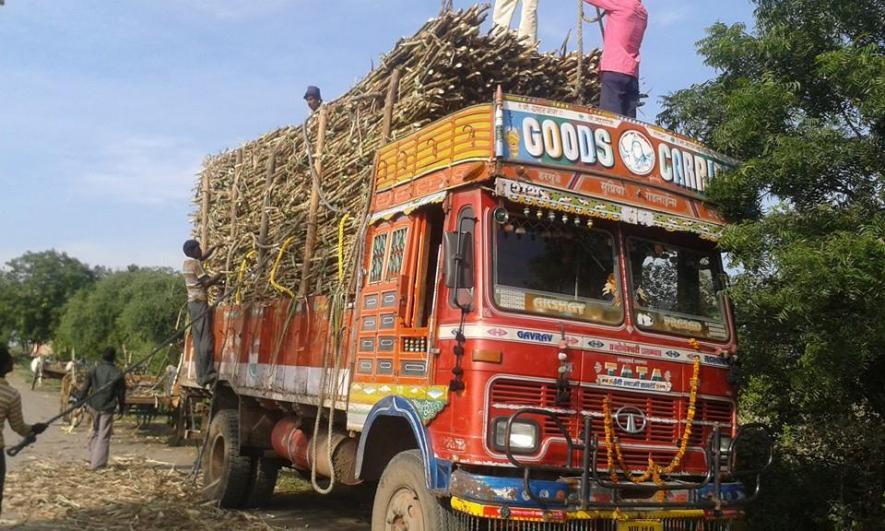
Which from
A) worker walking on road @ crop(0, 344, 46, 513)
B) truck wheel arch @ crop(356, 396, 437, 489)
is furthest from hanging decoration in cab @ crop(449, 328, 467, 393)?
worker walking on road @ crop(0, 344, 46, 513)

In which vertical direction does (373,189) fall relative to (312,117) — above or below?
below

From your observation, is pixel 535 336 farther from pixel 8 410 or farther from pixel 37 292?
pixel 37 292

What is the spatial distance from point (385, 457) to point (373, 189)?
2084mm

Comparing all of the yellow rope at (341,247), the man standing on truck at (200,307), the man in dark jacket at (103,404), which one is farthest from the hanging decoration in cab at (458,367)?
the man in dark jacket at (103,404)

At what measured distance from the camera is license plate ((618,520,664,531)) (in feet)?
14.9

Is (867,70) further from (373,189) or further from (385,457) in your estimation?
(385,457)

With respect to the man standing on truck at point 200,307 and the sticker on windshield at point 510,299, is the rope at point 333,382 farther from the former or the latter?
the man standing on truck at point 200,307

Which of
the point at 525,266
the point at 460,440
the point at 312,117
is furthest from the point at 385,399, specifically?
the point at 312,117

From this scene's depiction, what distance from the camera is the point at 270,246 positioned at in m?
8.08

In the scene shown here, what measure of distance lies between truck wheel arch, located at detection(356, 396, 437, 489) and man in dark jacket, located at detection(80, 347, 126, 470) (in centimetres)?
537

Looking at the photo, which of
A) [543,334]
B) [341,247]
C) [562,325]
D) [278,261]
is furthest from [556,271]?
[278,261]

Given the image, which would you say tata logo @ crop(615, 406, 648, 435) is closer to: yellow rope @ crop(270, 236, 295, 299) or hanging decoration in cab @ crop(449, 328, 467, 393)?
hanging decoration in cab @ crop(449, 328, 467, 393)

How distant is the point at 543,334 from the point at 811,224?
1.97 meters

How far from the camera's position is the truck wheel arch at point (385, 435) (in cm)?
522
